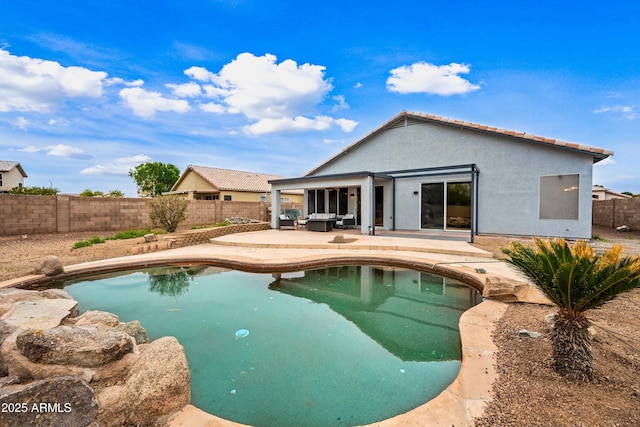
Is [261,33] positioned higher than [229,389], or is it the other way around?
[261,33]

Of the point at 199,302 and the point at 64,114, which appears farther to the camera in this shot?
the point at 64,114

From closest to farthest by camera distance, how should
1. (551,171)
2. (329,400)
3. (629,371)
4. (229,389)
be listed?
(629,371) < (329,400) < (229,389) < (551,171)

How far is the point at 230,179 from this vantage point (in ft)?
99.7

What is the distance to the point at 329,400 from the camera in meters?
2.99

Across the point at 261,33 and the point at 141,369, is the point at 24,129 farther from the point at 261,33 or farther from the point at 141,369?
the point at 141,369

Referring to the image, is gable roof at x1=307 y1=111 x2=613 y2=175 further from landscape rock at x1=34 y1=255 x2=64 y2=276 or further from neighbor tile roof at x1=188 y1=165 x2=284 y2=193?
Result: neighbor tile roof at x1=188 y1=165 x2=284 y2=193

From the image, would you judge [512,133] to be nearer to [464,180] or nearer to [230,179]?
[464,180]

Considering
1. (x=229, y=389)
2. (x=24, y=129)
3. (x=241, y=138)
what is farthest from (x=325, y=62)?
(x=24, y=129)

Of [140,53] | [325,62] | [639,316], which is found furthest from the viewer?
[325,62]

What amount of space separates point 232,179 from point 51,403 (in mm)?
29914

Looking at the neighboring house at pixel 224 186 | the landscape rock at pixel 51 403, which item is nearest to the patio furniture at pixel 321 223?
the neighboring house at pixel 224 186

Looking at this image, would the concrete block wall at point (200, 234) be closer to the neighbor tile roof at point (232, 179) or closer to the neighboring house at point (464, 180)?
the neighboring house at point (464, 180)

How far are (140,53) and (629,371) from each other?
1788 centimetres

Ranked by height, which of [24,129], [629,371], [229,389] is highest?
[24,129]
